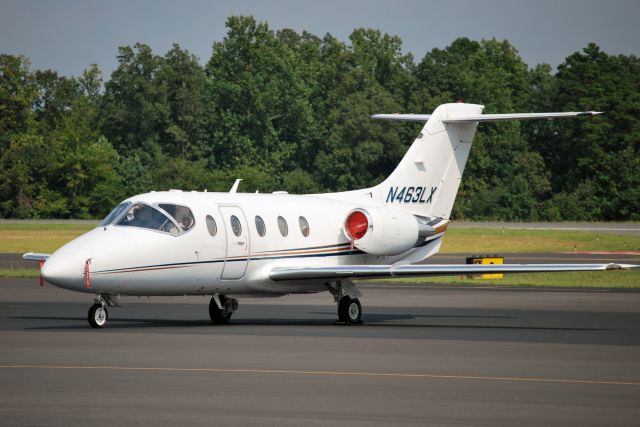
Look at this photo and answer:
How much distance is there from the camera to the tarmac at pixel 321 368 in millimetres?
12250

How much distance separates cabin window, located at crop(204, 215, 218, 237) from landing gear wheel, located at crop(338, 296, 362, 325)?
124 inches

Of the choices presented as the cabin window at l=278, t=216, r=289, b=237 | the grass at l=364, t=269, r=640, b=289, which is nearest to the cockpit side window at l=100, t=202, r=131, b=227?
the cabin window at l=278, t=216, r=289, b=237

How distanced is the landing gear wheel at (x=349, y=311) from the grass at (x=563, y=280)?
15508mm

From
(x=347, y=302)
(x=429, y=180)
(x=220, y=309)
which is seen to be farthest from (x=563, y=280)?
(x=220, y=309)

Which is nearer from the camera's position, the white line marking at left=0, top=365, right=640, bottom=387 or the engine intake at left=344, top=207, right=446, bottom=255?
the white line marking at left=0, top=365, right=640, bottom=387

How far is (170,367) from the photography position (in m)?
15.9

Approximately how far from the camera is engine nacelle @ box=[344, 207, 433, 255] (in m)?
26.2

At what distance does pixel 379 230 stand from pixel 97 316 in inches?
267

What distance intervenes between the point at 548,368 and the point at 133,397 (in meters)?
5.95

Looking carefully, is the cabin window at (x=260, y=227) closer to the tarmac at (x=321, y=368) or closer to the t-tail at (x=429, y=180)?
the tarmac at (x=321, y=368)

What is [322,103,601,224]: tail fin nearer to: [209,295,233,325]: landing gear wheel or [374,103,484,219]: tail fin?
[374,103,484,219]: tail fin

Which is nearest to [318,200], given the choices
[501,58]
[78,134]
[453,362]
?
[453,362]

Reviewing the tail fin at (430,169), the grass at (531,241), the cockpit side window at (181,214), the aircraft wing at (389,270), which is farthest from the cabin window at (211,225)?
the grass at (531,241)

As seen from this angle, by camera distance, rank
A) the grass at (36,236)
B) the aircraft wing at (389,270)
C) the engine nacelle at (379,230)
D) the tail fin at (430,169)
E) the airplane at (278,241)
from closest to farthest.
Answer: the airplane at (278,241) < the aircraft wing at (389,270) < the engine nacelle at (379,230) < the tail fin at (430,169) < the grass at (36,236)
